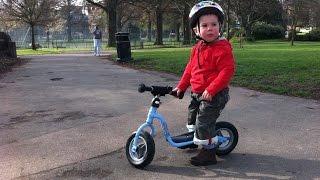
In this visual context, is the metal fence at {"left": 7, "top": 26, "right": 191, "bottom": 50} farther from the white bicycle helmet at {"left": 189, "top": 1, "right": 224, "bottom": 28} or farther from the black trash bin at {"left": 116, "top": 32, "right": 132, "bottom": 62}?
the white bicycle helmet at {"left": 189, "top": 1, "right": 224, "bottom": 28}

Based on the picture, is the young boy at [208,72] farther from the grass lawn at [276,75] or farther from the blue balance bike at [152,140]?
the grass lawn at [276,75]

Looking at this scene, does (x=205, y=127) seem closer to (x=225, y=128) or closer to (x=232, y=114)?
(x=225, y=128)

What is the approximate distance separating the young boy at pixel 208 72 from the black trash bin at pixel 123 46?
44.7 feet

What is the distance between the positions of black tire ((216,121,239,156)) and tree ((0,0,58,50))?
1597 inches

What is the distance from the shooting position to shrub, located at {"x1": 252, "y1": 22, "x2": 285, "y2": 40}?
5441 cm

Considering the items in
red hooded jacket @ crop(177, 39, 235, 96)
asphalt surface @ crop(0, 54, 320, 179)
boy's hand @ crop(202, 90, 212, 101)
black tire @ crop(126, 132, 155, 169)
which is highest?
red hooded jacket @ crop(177, 39, 235, 96)

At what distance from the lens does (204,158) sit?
17.1 ft

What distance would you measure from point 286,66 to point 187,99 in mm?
6094

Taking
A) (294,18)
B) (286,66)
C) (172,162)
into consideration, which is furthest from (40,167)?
(294,18)

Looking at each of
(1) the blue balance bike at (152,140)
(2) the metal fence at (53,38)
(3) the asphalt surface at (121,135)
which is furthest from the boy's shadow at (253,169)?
(2) the metal fence at (53,38)

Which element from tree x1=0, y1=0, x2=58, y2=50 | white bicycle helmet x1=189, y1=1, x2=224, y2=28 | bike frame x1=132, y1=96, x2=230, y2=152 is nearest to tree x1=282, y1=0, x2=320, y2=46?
tree x1=0, y1=0, x2=58, y2=50

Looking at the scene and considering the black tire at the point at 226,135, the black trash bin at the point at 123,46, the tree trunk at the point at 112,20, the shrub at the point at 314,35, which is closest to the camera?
the black tire at the point at 226,135

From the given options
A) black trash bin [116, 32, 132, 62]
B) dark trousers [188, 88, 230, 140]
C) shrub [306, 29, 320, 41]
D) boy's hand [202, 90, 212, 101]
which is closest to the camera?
boy's hand [202, 90, 212, 101]

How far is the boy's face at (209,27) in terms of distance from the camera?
500cm
